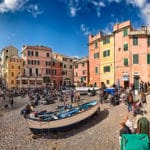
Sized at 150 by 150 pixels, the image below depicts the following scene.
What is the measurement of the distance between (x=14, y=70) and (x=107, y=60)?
126 feet

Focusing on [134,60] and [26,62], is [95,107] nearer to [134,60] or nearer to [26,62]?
[134,60]

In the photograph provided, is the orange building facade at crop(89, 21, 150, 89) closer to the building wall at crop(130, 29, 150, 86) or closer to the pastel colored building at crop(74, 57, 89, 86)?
the building wall at crop(130, 29, 150, 86)

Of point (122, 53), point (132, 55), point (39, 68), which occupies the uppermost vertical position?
point (122, 53)

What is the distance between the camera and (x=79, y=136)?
21.5 m

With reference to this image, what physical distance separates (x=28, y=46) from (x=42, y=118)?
56.4m

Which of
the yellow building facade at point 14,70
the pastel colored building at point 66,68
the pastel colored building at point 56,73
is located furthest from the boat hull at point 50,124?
the pastel colored building at point 66,68

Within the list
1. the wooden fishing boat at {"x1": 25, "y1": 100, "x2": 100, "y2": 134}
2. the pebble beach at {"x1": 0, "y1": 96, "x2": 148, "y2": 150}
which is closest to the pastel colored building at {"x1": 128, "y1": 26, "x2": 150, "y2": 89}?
the pebble beach at {"x1": 0, "y1": 96, "x2": 148, "y2": 150}

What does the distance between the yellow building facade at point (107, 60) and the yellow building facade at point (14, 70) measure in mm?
34081

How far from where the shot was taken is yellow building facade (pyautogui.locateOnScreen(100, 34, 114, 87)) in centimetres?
5000

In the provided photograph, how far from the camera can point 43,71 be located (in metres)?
81.1

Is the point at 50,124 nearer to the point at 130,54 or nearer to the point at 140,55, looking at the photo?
the point at 140,55

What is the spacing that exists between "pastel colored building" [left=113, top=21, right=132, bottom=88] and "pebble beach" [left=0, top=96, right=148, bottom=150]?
1978 cm

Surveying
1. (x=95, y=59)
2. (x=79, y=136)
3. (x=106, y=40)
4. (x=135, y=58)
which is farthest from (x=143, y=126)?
(x=95, y=59)

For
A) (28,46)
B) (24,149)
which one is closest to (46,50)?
(28,46)
